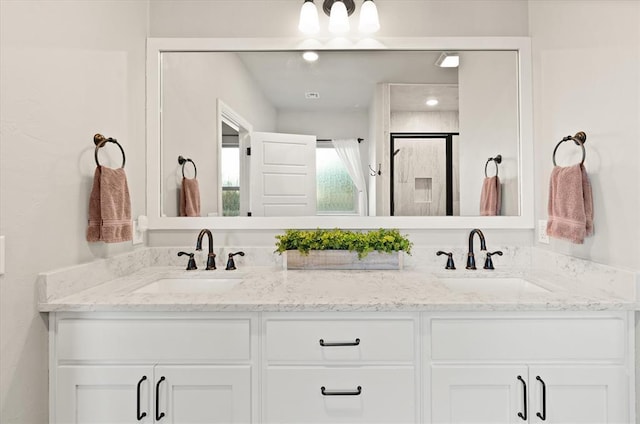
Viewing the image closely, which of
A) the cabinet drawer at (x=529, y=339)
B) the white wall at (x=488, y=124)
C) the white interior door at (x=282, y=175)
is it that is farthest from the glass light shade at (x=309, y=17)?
the cabinet drawer at (x=529, y=339)

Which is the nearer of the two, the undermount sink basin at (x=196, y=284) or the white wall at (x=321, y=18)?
the undermount sink basin at (x=196, y=284)

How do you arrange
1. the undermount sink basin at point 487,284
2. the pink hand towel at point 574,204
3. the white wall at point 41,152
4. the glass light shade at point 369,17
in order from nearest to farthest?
the white wall at point 41,152
the pink hand towel at point 574,204
the undermount sink basin at point 487,284
the glass light shade at point 369,17

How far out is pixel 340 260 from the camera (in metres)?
1.85

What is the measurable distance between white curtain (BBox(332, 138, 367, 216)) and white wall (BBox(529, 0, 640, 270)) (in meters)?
0.91

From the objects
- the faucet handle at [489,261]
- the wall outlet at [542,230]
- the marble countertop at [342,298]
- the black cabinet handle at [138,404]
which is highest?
the wall outlet at [542,230]

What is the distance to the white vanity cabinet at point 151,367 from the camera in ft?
4.11

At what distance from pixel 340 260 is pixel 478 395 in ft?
2.77

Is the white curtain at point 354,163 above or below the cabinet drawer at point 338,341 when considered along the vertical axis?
above

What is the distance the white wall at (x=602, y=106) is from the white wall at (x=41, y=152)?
6.69ft

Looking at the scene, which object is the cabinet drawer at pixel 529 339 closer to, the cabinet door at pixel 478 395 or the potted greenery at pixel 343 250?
the cabinet door at pixel 478 395

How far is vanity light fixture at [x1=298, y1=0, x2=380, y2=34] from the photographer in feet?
5.94

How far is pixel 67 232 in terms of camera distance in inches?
53.8

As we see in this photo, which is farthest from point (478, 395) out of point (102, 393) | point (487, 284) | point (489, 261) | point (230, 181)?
point (230, 181)

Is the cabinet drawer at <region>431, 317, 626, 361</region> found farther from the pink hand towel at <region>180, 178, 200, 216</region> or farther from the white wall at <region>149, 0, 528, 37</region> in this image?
the white wall at <region>149, 0, 528, 37</region>
